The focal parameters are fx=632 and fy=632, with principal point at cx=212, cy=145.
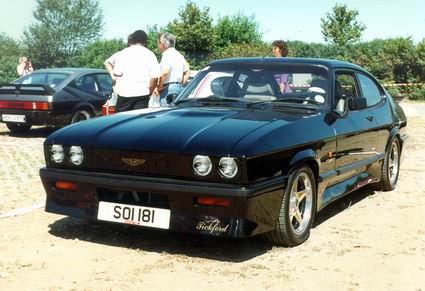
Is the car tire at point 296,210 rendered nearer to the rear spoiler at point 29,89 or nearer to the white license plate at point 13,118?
the rear spoiler at point 29,89

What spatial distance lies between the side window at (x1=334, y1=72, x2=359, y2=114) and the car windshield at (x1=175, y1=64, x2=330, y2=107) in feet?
0.45

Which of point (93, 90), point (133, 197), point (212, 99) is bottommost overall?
point (133, 197)

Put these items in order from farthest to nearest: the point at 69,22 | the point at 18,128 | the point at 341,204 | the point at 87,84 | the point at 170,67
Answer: the point at 69,22, the point at 18,128, the point at 87,84, the point at 170,67, the point at 341,204

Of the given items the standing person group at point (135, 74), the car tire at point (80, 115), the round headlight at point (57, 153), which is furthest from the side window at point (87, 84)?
the round headlight at point (57, 153)

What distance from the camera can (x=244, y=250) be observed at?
446 cm

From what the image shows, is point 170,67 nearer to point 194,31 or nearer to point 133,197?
point 133,197

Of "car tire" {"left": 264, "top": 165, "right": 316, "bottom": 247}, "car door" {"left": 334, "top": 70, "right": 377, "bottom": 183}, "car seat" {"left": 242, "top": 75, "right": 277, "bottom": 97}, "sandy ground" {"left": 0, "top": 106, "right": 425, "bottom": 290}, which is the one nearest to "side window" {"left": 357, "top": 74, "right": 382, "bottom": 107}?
"car door" {"left": 334, "top": 70, "right": 377, "bottom": 183}

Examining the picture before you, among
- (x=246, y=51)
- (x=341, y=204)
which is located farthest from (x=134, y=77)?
(x=246, y=51)

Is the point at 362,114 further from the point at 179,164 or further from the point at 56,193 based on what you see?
the point at 56,193

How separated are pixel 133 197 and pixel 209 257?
65cm

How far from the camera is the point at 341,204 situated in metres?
6.22

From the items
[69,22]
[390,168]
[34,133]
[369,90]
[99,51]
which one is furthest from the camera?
[69,22]

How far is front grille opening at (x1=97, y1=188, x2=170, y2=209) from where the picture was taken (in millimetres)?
4137

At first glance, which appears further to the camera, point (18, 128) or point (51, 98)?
point (18, 128)
